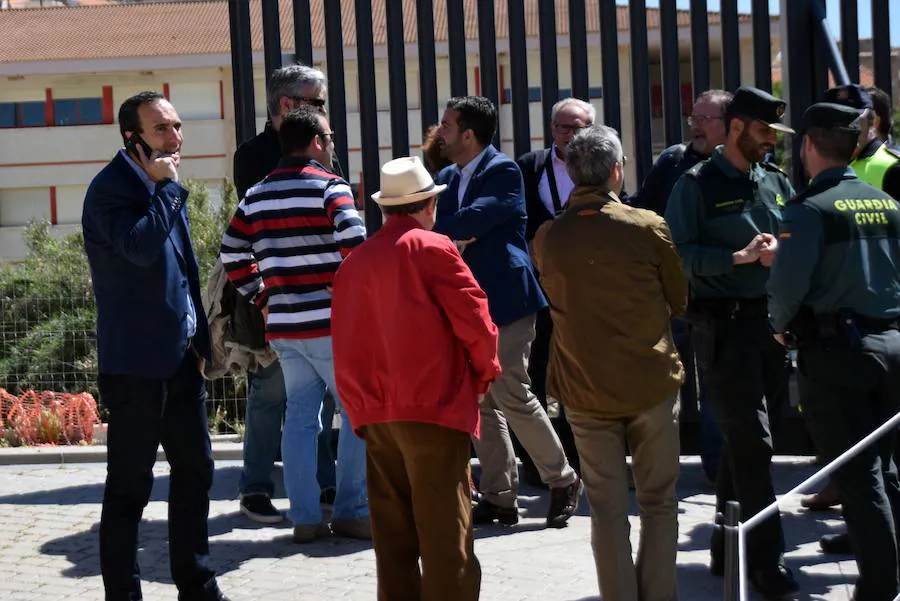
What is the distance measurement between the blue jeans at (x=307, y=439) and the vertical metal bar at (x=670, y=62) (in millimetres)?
2633

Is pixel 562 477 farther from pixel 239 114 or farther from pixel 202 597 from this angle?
pixel 239 114

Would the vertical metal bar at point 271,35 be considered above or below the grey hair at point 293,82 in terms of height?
above

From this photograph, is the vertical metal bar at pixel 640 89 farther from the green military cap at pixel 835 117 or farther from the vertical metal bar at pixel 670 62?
the green military cap at pixel 835 117

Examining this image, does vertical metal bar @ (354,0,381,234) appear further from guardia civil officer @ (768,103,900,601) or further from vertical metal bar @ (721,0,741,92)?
guardia civil officer @ (768,103,900,601)

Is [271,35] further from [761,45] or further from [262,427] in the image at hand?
[761,45]

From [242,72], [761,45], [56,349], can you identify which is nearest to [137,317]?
[242,72]

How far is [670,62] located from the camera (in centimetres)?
756

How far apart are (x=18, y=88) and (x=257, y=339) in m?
49.9

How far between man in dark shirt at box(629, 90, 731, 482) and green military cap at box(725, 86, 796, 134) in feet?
4.09

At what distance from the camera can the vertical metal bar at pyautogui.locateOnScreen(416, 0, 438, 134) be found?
7.61 m

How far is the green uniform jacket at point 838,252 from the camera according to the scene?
4.83 metres

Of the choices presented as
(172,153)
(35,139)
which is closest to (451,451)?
(172,153)

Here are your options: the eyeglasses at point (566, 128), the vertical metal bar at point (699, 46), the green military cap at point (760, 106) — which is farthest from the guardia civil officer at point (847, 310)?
the vertical metal bar at point (699, 46)

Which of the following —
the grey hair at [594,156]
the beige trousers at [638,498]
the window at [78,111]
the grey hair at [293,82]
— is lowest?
the beige trousers at [638,498]
